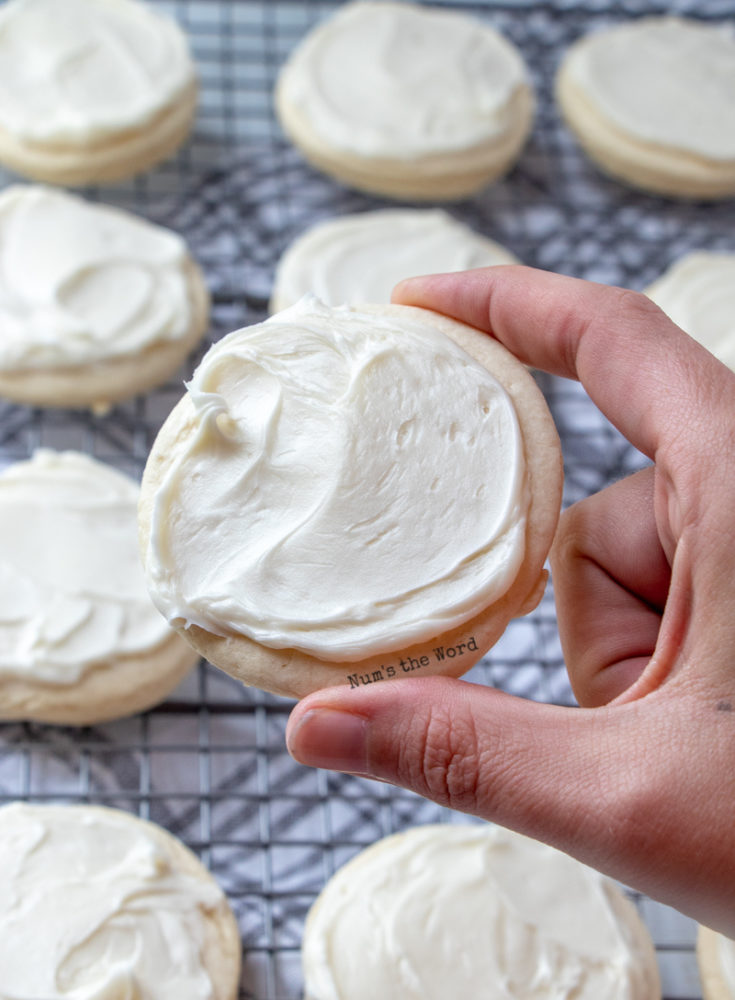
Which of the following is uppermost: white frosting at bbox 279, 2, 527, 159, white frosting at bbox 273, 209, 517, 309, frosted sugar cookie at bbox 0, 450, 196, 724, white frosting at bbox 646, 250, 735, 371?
white frosting at bbox 279, 2, 527, 159

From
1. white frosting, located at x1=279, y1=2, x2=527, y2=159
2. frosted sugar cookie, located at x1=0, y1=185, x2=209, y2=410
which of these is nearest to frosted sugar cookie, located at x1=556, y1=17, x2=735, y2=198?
white frosting, located at x1=279, y1=2, x2=527, y2=159

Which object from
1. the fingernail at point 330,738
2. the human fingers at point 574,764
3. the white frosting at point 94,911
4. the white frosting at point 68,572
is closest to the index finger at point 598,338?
the human fingers at point 574,764

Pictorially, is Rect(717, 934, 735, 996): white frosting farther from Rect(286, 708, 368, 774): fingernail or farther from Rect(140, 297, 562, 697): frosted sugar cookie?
Rect(286, 708, 368, 774): fingernail

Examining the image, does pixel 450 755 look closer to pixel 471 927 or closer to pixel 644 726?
pixel 644 726

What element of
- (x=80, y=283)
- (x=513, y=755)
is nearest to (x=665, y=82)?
(x=80, y=283)

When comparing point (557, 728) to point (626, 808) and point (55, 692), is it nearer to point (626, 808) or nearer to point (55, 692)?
point (626, 808)

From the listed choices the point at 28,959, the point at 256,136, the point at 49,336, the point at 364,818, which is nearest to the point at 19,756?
the point at 28,959

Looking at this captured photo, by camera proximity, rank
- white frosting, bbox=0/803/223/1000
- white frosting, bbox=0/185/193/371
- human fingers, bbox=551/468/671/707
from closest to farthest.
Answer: human fingers, bbox=551/468/671/707 → white frosting, bbox=0/803/223/1000 → white frosting, bbox=0/185/193/371

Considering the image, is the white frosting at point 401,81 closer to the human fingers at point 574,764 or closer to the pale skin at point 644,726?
the pale skin at point 644,726
